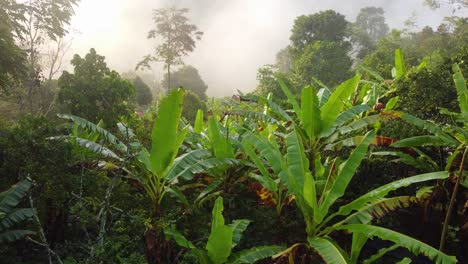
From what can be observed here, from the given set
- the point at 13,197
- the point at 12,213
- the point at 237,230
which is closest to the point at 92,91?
the point at 13,197

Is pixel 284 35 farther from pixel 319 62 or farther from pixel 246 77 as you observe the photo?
pixel 319 62

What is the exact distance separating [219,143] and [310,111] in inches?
65.6

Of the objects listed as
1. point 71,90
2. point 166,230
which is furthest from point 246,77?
point 166,230

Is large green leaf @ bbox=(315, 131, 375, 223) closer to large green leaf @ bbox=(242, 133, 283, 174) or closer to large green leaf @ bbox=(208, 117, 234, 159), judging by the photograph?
large green leaf @ bbox=(242, 133, 283, 174)

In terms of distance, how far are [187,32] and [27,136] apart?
28748 millimetres

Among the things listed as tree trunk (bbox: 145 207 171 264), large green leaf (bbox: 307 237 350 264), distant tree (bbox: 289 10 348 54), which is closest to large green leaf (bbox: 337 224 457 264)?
large green leaf (bbox: 307 237 350 264)

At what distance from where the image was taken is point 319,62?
26.8 meters

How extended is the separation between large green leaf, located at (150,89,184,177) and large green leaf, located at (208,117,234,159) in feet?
3.23

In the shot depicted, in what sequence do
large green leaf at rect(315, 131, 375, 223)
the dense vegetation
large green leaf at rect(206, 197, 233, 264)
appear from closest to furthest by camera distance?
large green leaf at rect(206, 197, 233, 264)
large green leaf at rect(315, 131, 375, 223)
the dense vegetation

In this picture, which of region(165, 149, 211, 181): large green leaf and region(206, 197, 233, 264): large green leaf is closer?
region(206, 197, 233, 264): large green leaf

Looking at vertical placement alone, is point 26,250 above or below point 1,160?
below

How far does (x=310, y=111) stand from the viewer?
18.7 feet

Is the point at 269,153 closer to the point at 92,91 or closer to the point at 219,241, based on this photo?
the point at 219,241

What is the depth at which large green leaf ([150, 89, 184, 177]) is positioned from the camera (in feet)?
16.7
